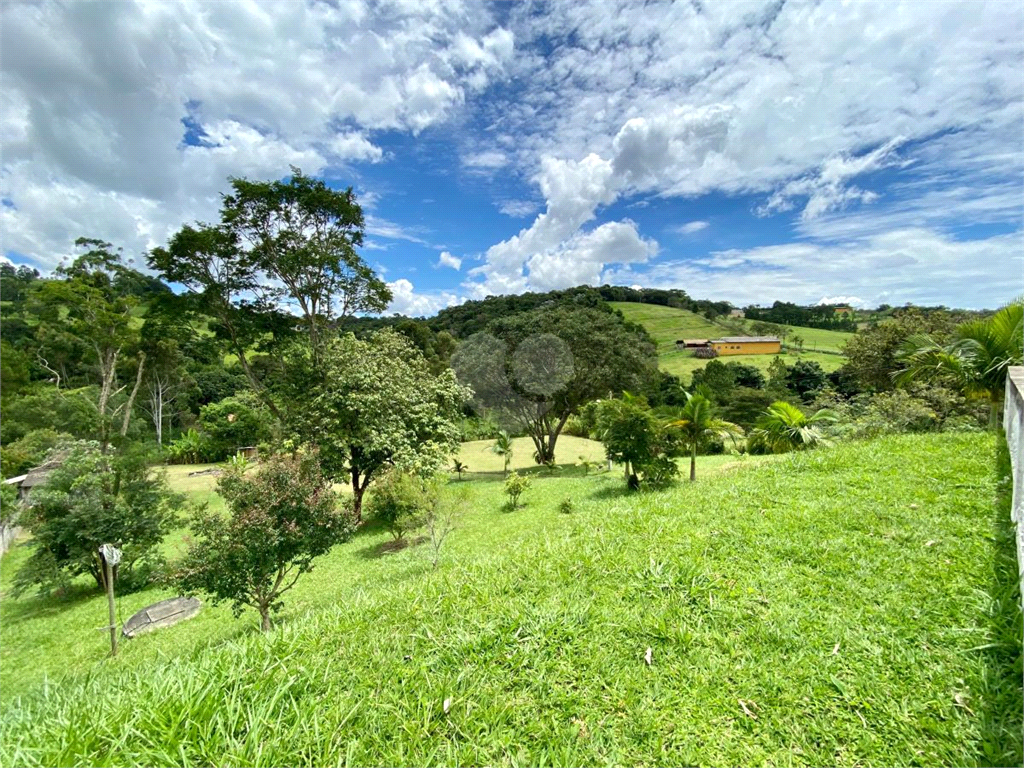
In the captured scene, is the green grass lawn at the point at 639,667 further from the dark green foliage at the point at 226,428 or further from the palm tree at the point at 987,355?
the dark green foliage at the point at 226,428

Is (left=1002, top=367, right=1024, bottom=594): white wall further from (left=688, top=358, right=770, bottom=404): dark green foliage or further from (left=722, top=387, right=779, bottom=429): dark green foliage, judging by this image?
(left=688, top=358, right=770, bottom=404): dark green foliage

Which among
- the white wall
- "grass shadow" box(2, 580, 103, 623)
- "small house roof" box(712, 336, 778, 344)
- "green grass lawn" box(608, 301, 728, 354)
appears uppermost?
"green grass lawn" box(608, 301, 728, 354)

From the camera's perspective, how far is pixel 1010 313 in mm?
6945

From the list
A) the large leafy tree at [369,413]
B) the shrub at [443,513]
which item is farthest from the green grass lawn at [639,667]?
the large leafy tree at [369,413]

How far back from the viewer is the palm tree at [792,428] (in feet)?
35.2

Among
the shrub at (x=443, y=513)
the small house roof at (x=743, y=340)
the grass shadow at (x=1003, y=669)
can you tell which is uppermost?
the small house roof at (x=743, y=340)

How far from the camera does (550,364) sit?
74.7ft

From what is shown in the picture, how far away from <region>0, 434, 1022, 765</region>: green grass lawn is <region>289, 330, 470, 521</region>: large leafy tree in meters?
10.4

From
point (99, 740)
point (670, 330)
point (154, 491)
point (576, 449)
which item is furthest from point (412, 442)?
point (670, 330)

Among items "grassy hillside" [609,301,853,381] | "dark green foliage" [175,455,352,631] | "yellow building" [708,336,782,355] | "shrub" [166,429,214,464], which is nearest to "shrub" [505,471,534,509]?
"dark green foliage" [175,455,352,631]

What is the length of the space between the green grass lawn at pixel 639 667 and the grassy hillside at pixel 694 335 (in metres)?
44.7

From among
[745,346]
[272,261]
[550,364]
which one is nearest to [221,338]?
[272,261]

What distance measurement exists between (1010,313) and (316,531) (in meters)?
11.9

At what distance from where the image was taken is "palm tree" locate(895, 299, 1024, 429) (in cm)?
681
